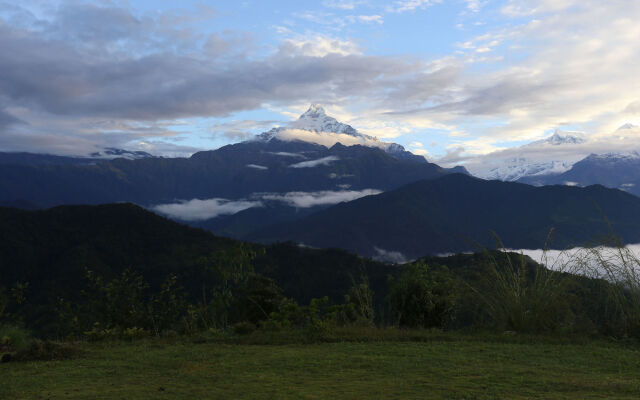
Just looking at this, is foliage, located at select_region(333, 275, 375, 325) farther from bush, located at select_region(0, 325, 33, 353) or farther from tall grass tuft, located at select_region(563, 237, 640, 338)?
bush, located at select_region(0, 325, 33, 353)

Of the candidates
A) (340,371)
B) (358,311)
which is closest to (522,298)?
(358,311)

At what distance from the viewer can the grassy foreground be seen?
173 inches

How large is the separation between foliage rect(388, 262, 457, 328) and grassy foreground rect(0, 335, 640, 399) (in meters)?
2.14

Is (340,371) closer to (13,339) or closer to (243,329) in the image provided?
(243,329)

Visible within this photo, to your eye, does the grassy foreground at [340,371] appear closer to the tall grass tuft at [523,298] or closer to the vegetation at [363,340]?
the vegetation at [363,340]

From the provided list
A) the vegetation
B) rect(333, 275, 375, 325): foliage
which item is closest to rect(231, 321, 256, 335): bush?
the vegetation

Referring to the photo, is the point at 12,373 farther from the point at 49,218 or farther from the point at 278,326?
the point at 49,218

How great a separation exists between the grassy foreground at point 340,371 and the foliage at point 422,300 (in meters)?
2.14

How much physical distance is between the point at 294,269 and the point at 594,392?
103229mm

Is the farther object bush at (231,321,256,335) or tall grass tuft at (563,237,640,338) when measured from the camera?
bush at (231,321,256,335)

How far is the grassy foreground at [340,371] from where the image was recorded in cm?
438

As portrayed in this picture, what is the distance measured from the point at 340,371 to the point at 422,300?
4.33m

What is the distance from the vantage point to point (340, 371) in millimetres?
5191

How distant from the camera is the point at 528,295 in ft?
25.5
